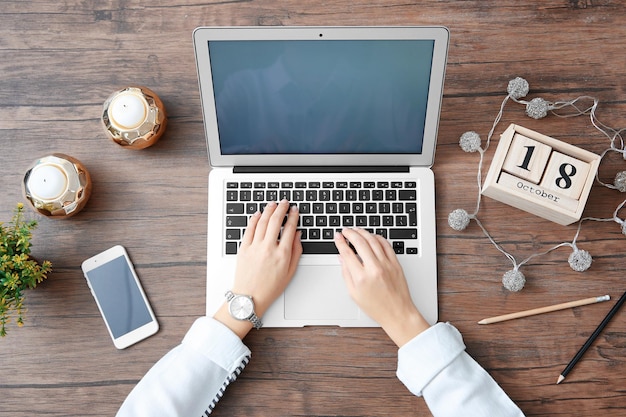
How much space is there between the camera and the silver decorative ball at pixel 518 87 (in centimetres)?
101

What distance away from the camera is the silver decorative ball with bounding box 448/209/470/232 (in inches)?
38.0

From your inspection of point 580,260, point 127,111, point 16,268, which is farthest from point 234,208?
point 580,260

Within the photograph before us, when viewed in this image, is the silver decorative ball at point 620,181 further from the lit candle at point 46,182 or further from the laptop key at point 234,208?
the lit candle at point 46,182

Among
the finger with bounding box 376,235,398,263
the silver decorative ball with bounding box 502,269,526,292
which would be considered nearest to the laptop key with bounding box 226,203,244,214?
the finger with bounding box 376,235,398,263

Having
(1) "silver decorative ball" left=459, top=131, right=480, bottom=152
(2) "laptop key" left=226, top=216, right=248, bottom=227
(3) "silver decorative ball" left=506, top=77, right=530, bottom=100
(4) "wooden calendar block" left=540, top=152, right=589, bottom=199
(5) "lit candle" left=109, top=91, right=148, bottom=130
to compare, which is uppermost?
(5) "lit candle" left=109, top=91, right=148, bottom=130

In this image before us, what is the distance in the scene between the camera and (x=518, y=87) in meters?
1.01

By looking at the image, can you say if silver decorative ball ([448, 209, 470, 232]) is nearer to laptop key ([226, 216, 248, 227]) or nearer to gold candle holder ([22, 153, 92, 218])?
laptop key ([226, 216, 248, 227])

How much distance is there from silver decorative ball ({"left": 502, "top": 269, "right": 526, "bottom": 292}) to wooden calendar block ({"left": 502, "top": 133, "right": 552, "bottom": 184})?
15cm

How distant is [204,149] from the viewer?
1.02 metres

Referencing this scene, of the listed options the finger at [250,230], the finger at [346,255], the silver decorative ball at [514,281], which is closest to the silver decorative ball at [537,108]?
the silver decorative ball at [514,281]

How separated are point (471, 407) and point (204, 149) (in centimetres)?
61

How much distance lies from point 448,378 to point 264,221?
0.38 m

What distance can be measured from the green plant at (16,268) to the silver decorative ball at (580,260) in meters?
0.86

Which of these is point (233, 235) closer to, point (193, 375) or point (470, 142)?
point (193, 375)
